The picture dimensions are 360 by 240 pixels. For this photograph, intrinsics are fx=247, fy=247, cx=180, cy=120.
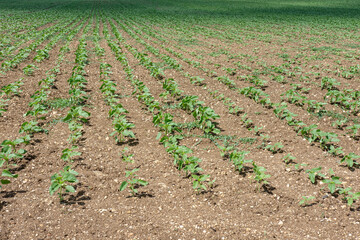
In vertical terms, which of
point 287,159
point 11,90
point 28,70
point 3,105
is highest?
point 28,70

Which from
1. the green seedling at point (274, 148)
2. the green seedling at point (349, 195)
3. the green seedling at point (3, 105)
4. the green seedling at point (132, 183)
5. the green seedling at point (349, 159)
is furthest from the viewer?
the green seedling at point (3, 105)

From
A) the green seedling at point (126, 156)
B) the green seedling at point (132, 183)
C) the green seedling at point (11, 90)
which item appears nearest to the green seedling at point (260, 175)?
the green seedling at point (132, 183)

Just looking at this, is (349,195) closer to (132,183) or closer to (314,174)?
(314,174)

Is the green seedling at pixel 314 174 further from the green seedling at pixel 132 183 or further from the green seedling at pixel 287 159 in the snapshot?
the green seedling at pixel 132 183

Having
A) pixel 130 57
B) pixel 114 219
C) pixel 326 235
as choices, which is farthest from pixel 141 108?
pixel 130 57

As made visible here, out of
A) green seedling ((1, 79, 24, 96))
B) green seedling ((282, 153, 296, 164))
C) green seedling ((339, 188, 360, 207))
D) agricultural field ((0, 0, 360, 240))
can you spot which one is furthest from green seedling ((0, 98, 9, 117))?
green seedling ((339, 188, 360, 207))

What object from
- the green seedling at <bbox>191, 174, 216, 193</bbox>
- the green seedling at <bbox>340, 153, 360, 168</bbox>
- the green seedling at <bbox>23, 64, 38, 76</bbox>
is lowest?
the green seedling at <bbox>191, 174, 216, 193</bbox>

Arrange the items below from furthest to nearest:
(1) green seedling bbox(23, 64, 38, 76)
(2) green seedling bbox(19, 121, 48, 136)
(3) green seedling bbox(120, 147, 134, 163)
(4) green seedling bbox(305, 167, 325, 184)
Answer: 1. (1) green seedling bbox(23, 64, 38, 76)
2. (2) green seedling bbox(19, 121, 48, 136)
3. (3) green seedling bbox(120, 147, 134, 163)
4. (4) green seedling bbox(305, 167, 325, 184)

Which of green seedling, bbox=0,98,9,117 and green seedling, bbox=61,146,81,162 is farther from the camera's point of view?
green seedling, bbox=0,98,9,117

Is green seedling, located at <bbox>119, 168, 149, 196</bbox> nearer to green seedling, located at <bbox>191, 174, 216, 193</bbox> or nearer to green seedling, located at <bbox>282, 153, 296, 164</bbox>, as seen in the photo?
green seedling, located at <bbox>191, 174, 216, 193</bbox>

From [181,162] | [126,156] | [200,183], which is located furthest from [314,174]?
[126,156]

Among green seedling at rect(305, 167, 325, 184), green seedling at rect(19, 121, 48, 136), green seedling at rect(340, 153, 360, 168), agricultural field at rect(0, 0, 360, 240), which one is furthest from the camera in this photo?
green seedling at rect(19, 121, 48, 136)

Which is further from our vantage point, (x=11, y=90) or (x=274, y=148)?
(x=11, y=90)

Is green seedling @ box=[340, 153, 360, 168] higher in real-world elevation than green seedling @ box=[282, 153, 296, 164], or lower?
higher
